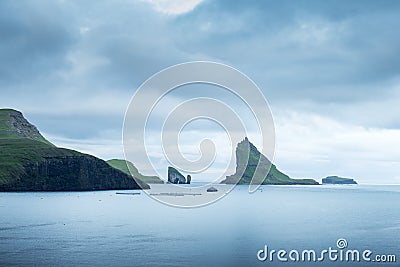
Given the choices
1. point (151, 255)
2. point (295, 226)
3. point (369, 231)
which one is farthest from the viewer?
point (295, 226)

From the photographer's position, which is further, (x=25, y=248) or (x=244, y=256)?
(x=25, y=248)

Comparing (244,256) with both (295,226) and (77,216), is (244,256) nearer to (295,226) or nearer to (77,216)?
(295,226)

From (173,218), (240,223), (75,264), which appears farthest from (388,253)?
(173,218)

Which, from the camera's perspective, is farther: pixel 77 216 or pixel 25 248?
pixel 77 216

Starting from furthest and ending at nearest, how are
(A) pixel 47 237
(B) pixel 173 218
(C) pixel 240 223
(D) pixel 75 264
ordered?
(B) pixel 173 218, (C) pixel 240 223, (A) pixel 47 237, (D) pixel 75 264

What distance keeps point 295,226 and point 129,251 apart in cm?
6485

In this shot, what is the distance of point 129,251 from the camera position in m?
89.8

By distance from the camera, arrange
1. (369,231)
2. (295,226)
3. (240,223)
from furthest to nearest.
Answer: (240,223) < (295,226) < (369,231)

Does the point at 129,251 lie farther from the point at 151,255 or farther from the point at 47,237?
the point at 47,237

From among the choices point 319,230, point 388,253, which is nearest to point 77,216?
point 319,230

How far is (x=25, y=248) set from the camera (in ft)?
303

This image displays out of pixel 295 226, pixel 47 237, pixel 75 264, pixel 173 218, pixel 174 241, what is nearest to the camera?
pixel 75 264

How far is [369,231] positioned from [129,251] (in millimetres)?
68280

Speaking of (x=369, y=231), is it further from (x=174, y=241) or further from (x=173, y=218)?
(x=173, y=218)
